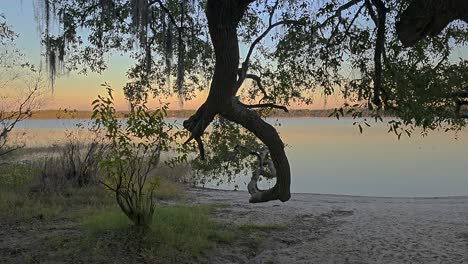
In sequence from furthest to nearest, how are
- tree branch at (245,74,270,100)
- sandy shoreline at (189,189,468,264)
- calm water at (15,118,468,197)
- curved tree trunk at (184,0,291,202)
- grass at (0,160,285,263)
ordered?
calm water at (15,118,468,197) < tree branch at (245,74,270,100) < sandy shoreline at (189,189,468,264) < grass at (0,160,285,263) < curved tree trunk at (184,0,291,202)

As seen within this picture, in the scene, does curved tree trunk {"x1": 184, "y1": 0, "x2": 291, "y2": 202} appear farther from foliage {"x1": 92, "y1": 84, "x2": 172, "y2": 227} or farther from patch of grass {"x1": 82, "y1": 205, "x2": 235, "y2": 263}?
patch of grass {"x1": 82, "y1": 205, "x2": 235, "y2": 263}

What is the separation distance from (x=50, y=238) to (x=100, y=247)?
1.08 metres

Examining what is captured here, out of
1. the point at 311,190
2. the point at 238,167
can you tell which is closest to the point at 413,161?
the point at 311,190

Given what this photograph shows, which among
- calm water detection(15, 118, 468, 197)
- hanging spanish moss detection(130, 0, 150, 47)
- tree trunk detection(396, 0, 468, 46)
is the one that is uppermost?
hanging spanish moss detection(130, 0, 150, 47)

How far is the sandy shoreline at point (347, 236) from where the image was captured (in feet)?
25.0

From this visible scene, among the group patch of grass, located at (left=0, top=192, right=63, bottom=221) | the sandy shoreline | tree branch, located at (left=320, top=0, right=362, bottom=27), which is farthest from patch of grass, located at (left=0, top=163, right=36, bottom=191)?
tree branch, located at (left=320, top=0, right=362, bottom=27)

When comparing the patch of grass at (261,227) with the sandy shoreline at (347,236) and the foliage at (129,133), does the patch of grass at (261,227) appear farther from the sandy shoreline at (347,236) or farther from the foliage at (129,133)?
the foliage at (129,133)

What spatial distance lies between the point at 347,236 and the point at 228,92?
531 centimetres

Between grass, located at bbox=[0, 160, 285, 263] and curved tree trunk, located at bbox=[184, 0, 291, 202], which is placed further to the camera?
grass, located at bbox=[0, 160, 285, 263]

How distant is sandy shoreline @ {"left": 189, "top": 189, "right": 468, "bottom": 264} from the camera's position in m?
7.62

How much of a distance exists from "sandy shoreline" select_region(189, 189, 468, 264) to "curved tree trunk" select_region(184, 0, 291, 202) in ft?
6.13

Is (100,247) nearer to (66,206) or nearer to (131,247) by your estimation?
(131,247)

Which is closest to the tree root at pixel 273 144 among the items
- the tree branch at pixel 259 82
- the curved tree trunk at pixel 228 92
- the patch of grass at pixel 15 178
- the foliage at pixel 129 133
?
the curved tree trunk at pixel 228 92

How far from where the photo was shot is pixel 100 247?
22.3 feet
